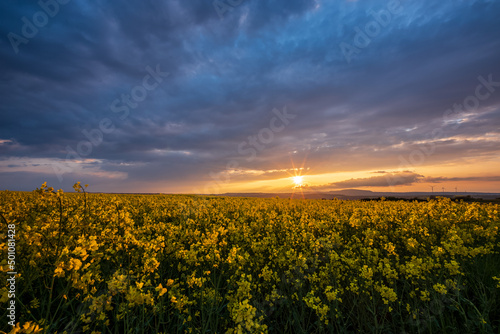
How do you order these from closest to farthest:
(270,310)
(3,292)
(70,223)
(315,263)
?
(3,292)
(270,310)
(315,263)
(70,223)

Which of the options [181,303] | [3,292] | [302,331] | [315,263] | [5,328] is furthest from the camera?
[315,263]

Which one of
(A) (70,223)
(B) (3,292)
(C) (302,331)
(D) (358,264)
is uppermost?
(A) (70,223)

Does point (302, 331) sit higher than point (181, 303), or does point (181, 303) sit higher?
point (181, 303)

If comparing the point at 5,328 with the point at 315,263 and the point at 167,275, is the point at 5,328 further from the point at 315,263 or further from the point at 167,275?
the point at 315,263

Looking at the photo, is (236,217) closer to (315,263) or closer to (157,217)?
(157,217)

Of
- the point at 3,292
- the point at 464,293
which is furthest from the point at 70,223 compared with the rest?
the point at 464,293

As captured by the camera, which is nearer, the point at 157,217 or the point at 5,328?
the point at 5,328

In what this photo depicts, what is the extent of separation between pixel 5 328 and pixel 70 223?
2.64 meters

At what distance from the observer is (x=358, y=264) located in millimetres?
4855

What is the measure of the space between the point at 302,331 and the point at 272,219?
19.1 ft

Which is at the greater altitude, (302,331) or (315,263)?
(315,263)

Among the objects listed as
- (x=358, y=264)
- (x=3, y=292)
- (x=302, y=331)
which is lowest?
(x=302, y=331)

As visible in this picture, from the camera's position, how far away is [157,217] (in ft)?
33.0

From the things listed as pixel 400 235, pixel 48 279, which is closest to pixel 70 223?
pixel 48 279
